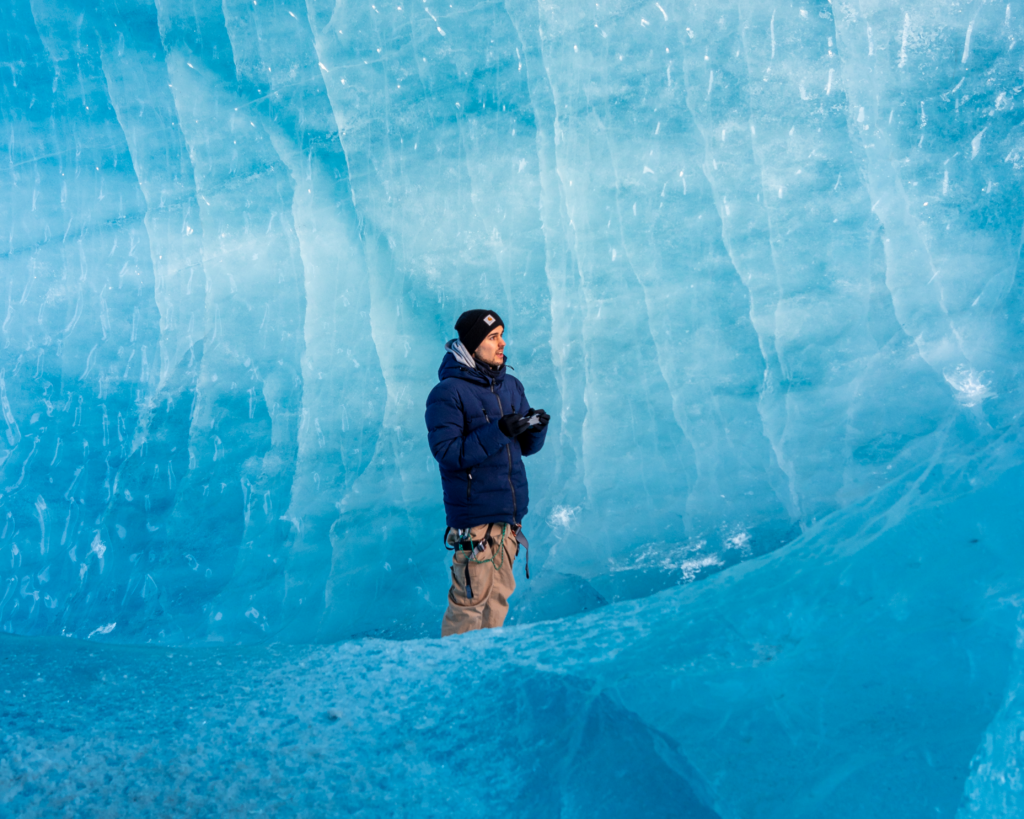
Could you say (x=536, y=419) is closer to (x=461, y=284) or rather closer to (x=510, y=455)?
(x=510, y=455)

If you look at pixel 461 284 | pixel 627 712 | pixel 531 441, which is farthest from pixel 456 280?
pixel 627 712

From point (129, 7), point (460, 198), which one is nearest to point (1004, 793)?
point (460, 198)

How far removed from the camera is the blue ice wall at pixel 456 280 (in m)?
2.67

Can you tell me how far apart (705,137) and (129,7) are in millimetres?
2255

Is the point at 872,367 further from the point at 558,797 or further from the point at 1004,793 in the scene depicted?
the point at 558,797

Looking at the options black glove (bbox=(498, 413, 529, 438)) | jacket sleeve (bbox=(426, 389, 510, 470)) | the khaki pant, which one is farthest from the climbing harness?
black glove (bbox=(498, 413, 529, 438))

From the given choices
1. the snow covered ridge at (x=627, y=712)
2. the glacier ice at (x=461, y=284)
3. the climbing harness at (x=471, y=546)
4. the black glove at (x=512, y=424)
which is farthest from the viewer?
the glacier ice at (x=461, y=284)

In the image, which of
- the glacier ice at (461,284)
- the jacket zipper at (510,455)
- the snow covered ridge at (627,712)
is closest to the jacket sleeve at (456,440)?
the jacket zipper at (510,455)

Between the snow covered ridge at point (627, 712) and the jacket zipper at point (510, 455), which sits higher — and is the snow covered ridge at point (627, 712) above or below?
below

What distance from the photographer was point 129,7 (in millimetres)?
2971

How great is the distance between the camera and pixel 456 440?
6.83 ft

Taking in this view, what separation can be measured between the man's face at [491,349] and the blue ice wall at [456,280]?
0.63 metres

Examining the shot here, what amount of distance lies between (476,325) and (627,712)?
1.12 m

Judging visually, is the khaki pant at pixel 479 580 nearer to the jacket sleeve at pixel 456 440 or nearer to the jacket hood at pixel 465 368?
the jacket sleeve at pixel 456 440
